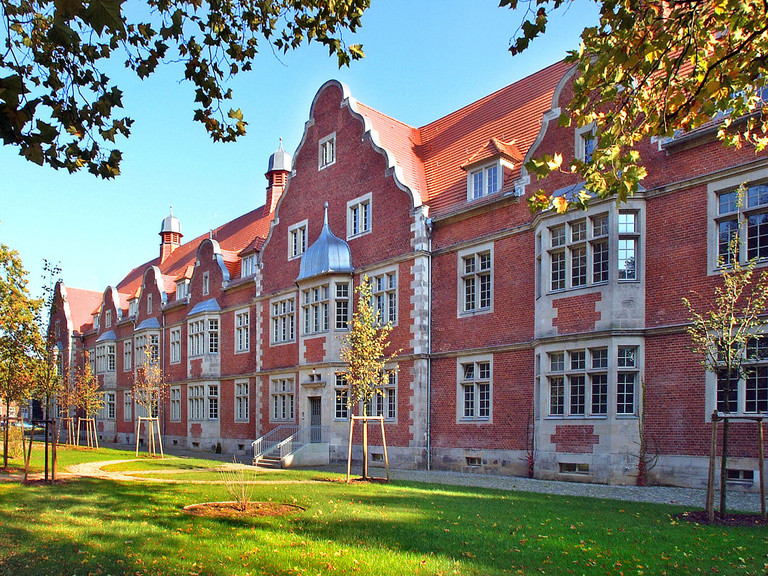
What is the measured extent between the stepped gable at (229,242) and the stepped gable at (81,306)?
7589mm

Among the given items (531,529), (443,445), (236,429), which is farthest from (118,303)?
(531,529)

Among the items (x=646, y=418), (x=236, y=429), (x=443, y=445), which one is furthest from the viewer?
(x=236, y=429)

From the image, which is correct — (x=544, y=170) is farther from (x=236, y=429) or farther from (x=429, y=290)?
(x=236, y=429)

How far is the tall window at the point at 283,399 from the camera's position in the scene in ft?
95.5

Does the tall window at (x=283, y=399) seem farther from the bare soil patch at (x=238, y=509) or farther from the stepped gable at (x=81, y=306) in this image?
the stepped gable at (x=81, y=306)

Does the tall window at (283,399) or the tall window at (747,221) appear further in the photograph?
the tall window at (283,399)

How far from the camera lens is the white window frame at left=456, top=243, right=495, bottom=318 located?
21000 millimetres

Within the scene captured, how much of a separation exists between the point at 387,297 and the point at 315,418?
646 centimetres

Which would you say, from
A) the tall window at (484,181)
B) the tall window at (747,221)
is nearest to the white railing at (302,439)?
the tall window at (484,181)

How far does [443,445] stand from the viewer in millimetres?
21672

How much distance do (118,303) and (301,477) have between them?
36769mm

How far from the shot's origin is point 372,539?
29.9 ft

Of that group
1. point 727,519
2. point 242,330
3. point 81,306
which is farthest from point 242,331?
point 81,306

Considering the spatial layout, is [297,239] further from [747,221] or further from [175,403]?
[747,221]
